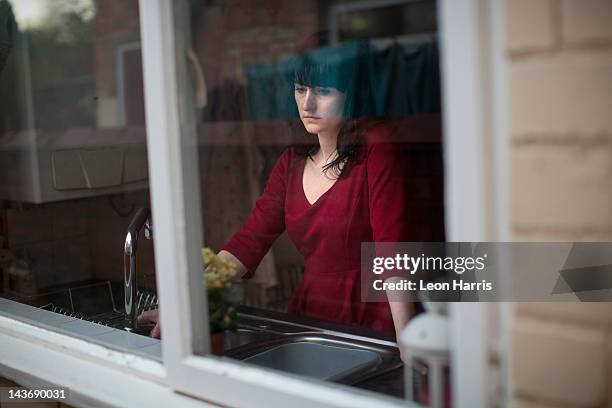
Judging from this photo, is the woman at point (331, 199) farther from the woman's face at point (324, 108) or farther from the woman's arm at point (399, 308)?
the woman's arm at point (399, 308)

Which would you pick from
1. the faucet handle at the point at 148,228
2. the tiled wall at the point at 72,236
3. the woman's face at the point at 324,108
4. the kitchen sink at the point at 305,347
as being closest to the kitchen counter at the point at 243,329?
the kitchen sink at the point at 305,347

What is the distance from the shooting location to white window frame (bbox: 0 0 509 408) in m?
1.00

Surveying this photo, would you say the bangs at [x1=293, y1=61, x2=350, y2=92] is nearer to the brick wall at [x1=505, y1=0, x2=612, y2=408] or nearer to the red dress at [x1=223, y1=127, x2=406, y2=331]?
the red dress at [x1=223, y1=127, x2=406, y2=331]

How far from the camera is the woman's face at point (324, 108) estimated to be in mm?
2131

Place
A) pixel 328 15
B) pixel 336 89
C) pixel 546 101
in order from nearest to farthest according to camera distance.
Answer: pixel 546 101 → pixel 336 89 → pixel 328 15

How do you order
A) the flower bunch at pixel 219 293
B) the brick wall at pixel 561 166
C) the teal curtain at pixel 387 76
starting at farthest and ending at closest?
the teal curtain at pixel 387 76
the flower bunch at pixel 219 293
the brick wall at pixel 561 166

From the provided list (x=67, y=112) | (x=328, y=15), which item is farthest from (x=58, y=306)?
(x=328, y=15)

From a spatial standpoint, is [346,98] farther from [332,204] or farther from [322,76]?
[332,204]

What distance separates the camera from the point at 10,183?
328 cm

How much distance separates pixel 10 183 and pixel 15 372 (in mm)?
1500

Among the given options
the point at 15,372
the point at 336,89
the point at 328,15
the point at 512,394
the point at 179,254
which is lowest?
the point at 15,372

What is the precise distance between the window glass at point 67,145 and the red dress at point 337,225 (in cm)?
67

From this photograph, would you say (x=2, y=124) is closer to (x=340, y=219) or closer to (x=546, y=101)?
(x=340, y=219)

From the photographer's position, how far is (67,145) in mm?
3410
